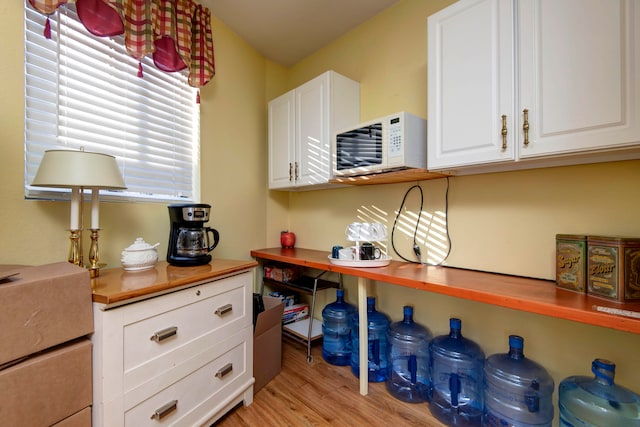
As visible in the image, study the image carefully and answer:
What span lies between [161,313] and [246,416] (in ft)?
2.59

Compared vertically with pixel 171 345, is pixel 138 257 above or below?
above

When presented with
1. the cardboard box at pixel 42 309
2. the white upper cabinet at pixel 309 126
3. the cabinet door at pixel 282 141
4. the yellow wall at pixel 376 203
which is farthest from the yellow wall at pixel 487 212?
the cardboard box at pixel 42 309

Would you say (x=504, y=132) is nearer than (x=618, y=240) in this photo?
No

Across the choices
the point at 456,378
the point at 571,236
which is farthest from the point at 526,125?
the point at 456,378

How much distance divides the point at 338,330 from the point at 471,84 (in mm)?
1796

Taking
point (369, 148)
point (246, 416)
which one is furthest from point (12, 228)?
point (369, 148)

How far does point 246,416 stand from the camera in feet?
4.61

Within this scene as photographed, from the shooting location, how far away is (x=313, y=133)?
198 cm

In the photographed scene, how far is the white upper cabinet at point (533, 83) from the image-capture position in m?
0.91

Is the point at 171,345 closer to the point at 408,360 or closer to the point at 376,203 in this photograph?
the point at 408,360

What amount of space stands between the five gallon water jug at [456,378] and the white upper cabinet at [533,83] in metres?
0.98

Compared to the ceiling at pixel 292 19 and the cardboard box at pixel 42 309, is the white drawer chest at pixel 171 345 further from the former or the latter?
the ceiling at pixel 292 19

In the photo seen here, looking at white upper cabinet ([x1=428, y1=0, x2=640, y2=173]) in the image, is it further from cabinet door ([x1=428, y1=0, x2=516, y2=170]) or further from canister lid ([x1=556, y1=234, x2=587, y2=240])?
canister lid ([x1=556, y1=234, x2=587, y2=240])

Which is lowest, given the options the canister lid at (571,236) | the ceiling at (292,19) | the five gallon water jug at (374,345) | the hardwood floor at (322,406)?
the hardwood floor at (322,406)
